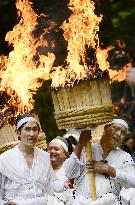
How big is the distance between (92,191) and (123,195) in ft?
2.57

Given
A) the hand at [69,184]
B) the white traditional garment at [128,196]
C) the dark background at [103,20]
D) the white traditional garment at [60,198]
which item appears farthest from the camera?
the dark background at [103,20]

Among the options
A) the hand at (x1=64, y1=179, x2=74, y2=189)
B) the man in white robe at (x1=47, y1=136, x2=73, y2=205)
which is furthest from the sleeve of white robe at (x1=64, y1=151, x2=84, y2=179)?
the man in white robe at (x1=47, y1=136, x2=73, y2=205)

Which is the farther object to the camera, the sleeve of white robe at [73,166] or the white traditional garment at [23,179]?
the white traditional garment at [23,179]

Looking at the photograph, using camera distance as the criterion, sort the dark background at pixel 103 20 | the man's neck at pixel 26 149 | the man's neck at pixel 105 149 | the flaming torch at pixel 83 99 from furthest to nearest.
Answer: the dark background at pixel 103 20
the man's neck at pixel 26 149
the man's neck at pixel 105 149
the flaming torch at pixel 83 99

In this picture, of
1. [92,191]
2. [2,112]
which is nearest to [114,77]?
[2,112]

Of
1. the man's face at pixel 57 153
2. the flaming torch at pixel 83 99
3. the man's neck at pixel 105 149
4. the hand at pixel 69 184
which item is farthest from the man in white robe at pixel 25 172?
the man's face at pixel 57 153

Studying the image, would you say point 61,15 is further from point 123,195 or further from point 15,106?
point 123,195

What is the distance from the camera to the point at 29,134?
28.3 ft

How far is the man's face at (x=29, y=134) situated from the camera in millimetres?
8647

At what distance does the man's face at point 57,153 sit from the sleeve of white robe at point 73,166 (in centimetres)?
212

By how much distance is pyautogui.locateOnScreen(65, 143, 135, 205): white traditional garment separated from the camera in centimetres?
831

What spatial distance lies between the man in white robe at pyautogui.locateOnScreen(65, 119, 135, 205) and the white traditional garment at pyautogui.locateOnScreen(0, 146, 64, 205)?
0.55m

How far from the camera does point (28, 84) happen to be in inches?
418

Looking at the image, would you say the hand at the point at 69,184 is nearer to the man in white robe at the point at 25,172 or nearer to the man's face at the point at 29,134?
the man in white robe at the point at 25,172
